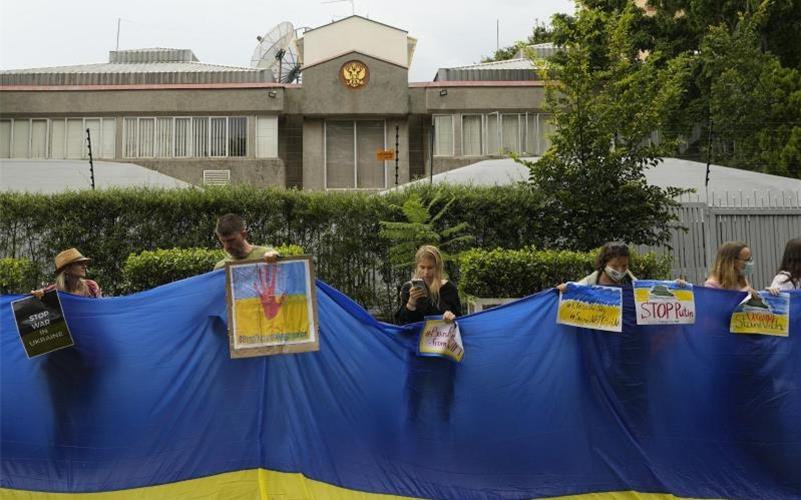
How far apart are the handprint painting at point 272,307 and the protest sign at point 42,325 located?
1264 millimetres

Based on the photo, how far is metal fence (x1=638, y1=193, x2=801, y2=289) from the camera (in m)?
13.7

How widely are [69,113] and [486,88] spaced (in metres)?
14.2

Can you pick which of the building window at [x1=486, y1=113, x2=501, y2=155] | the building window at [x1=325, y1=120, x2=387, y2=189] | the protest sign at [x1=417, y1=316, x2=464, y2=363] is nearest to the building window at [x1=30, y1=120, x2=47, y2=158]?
the building window at [x1=325, y1=120, x2=387, y2=189]

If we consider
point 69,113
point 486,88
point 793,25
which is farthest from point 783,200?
point 69,113

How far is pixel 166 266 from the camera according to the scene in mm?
9648

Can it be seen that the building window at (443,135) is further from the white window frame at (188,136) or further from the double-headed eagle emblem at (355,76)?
the white window frame at (188,136)

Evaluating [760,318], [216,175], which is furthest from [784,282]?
[216,175]

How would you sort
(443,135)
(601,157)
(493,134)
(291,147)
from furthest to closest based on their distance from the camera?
(291,147) < (493,134) < (443,135) < (601,157)

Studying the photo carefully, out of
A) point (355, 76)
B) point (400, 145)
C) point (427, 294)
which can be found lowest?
point (427, 294)

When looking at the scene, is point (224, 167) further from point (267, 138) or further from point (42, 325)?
point (42, 325)

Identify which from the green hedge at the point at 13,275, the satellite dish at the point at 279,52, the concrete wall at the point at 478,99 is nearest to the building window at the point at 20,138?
the satellite dish at the point at 279,52

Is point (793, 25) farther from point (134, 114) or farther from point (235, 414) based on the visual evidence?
point (235, 414)

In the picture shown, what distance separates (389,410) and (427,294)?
3.40 ft

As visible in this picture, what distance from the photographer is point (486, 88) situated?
25.0 metres
